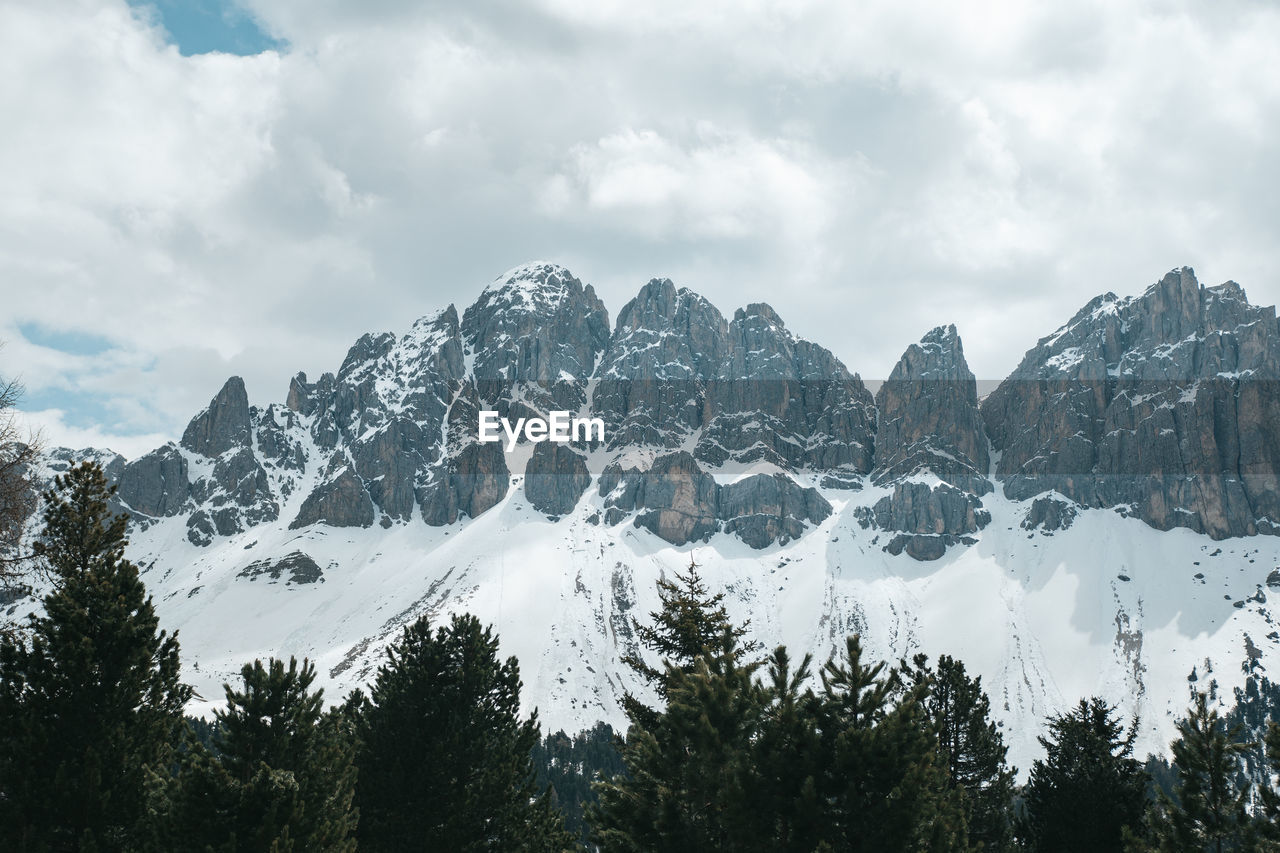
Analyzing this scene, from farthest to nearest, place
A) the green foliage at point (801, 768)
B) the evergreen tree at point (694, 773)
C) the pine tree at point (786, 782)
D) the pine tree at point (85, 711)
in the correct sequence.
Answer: the evergreen tree at point (694, 773), the pine tree at point (85, 711), the pine tree at point (786, 782), the green foliage at point (801, 768)

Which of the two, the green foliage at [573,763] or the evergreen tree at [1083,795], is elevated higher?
the evergreen tree at [1083,795]

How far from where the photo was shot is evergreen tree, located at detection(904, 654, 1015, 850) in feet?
117

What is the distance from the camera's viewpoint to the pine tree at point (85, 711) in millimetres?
20734

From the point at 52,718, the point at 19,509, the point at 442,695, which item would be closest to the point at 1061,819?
the point at 442,695

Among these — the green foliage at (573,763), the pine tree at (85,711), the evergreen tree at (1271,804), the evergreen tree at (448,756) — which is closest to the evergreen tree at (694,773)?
the evergreen tree at (448,756)

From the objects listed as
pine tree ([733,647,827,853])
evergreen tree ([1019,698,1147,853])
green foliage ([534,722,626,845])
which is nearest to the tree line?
pine tree ([733,647,827,853])

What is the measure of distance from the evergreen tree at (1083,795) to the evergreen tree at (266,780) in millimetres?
24860

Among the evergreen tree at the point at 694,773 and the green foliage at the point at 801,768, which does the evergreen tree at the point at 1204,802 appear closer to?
the green foliage at the point at 801,768

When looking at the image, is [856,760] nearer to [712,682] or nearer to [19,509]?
[712,682]

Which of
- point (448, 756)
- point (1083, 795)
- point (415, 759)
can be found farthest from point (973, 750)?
point (415, 759)

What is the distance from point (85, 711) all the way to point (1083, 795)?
31073mm

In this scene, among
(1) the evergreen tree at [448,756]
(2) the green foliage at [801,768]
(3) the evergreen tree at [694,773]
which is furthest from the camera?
(1) the evergreen tree at [448,756]

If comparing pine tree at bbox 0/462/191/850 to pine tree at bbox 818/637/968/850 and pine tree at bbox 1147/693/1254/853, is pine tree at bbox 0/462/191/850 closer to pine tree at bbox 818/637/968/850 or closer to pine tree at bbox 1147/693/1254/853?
pine tree at bbox 818/637/968/850

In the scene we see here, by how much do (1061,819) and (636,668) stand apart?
52.7 ft
